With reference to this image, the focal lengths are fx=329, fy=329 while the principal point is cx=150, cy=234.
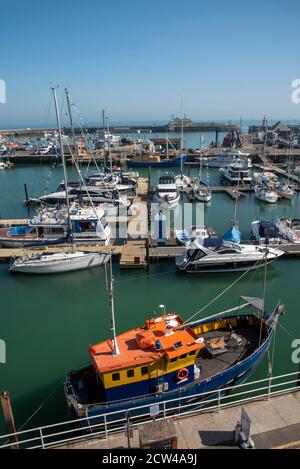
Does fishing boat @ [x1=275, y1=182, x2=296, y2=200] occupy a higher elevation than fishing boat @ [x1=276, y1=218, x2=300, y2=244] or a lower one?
higher

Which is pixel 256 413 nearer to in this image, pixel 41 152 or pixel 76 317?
pixel 76 317

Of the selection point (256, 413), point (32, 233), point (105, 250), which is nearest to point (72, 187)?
point (32, 233)

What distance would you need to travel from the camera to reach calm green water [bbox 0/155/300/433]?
16359 millimetres

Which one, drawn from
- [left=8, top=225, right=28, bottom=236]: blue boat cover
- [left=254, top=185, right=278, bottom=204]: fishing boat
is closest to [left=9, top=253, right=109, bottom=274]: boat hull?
[left=8, top=225, right=28, bottom=236]: blue boat cover

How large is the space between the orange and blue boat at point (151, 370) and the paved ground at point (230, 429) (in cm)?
113

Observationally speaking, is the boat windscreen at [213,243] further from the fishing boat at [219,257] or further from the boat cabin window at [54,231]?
the boat cabin window at [54,231]

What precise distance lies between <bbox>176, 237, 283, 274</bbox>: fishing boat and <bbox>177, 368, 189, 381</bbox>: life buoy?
44.8ft

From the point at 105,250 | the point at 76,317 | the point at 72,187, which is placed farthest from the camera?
the point at 72,187

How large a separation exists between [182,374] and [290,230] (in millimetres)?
22444

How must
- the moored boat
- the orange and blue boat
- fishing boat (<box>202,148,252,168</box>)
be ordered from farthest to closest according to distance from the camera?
fishing boat (<box>202,148,252,168</box>)
the moored boat
the orange and blue boat

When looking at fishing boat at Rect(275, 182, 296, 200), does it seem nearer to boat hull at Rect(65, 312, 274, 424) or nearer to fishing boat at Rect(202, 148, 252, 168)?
fishing boat at Rect(202, 148, 252, 168)

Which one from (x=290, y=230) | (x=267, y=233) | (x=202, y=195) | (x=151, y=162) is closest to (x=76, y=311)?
(x=267, y=233)

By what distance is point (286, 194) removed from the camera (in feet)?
160
